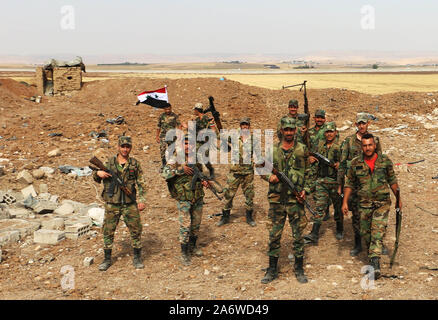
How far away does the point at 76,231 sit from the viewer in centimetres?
725

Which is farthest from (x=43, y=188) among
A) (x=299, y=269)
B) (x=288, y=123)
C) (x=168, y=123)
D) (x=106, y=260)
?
(x=288, y=123)

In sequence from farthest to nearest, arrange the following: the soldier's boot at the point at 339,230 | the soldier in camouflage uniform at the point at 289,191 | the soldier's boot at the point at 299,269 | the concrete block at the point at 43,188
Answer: the concrete block at the point at 43,188, the soldier's boot at the point at 339,230, the soldier's boot at the point at 299,269, the soldier in camouflage uniform at the point at 289,191

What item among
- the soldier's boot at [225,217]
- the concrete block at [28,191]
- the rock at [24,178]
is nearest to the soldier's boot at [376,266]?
the soldier's boot at [225,217]

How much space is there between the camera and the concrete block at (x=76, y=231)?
7.21 meters

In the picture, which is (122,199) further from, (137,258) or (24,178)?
(24,178)

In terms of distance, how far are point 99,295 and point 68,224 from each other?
2755mm

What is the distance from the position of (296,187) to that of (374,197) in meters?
1.05

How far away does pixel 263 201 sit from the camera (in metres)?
8.73

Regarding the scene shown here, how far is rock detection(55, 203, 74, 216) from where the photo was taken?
27.8ft

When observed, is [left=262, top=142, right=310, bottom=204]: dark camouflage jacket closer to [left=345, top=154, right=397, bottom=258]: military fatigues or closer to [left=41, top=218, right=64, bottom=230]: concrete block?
[left=345, top=154, right=397, bottom=258]: military fatigues

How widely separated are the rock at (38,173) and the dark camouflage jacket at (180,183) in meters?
5.38

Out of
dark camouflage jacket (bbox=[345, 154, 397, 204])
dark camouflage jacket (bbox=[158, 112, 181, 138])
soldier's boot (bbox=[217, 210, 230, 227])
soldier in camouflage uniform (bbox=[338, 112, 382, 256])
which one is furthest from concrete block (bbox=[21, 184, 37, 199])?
dark camouflage jacket (bbox=[345, 154, 397, 204])

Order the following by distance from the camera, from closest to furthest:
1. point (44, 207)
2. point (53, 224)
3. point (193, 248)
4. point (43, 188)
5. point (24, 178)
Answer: point (193, 248)
point (53, 224)
point (44, 207)
point (43, 188)
point (24, 178)

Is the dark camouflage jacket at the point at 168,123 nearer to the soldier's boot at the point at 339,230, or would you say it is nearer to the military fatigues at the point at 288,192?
the soldier's boot at the point at 339,230
